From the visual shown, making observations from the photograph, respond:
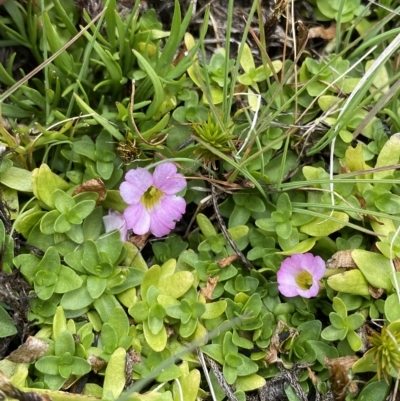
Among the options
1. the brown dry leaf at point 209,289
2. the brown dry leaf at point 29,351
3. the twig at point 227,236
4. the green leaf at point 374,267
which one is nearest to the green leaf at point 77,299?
the brown dry leaf at point 29,351

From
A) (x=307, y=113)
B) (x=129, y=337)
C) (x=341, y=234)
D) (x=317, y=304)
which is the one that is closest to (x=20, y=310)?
(x=129, y=337)

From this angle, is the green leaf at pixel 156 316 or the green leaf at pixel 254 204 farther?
A: the green leaf at pixel 254 204

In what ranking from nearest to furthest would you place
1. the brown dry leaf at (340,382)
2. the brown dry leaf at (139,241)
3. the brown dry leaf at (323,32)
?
the brown dry leaf at (340,382), the brown dry leaf at (139,241), the brown dry leaf at (323,32)

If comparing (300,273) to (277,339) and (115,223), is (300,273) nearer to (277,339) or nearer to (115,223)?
(277,339)

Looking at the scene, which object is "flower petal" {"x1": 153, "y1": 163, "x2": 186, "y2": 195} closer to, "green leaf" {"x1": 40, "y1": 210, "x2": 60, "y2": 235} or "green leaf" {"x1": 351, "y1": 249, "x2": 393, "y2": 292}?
"green leaf" {"x1": 40, "y1": 210, "x2": 60, "y2": 235}

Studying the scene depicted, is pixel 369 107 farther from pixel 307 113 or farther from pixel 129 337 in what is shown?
pixel 129 337

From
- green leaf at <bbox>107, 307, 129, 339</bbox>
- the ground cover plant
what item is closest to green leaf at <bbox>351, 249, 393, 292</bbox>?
the ground cover plant

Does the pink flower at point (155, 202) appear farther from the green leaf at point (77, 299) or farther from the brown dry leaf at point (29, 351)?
the brown dry leaf at point (29, 351)
